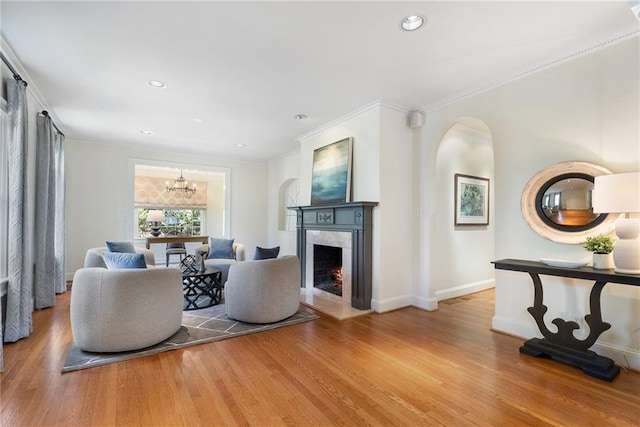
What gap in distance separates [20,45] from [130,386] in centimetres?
291

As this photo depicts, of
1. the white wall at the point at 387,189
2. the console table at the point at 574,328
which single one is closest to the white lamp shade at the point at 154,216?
the white wall at the point at 387,189

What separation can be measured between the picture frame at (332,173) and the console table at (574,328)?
219 cm

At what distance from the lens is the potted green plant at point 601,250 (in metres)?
2.34

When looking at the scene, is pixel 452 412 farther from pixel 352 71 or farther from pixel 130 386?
pixel 352 71

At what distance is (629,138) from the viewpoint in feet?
8.02

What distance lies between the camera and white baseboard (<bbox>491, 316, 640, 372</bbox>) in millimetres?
2389

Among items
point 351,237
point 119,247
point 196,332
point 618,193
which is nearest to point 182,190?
point 119,247

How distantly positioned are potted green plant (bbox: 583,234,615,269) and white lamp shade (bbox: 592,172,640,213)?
0.83ft

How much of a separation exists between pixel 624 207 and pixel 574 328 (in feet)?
3.39

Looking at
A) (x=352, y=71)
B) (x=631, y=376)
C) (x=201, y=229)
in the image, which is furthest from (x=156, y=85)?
(x=201, y=229)

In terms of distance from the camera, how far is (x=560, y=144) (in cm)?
283

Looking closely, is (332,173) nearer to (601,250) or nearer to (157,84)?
(157,84)

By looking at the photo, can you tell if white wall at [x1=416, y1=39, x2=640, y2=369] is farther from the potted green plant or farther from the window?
the window

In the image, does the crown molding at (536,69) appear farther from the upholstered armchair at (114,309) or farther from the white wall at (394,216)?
the upholstered armchair at (114,309)
